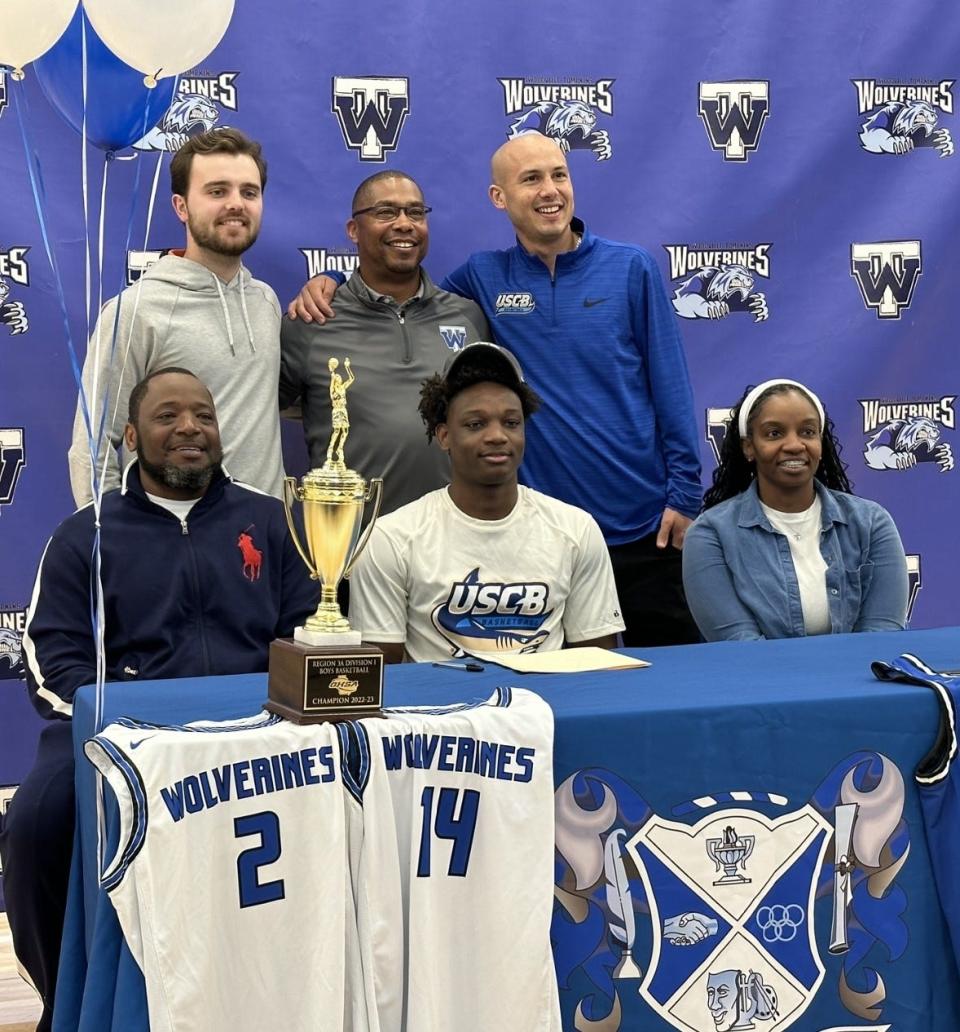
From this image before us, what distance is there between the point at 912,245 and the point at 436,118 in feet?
4.67

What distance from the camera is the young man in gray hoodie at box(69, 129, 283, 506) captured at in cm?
345

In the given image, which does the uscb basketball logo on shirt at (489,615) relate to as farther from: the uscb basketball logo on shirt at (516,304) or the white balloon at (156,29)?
the white balloon at (156,29)

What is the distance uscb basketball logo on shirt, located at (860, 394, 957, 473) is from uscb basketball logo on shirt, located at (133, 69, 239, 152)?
1.99 meters

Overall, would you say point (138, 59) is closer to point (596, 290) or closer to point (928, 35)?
point (596, 290)

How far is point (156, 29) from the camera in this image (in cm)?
257

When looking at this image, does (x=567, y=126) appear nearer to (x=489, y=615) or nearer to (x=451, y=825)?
(x=489, y=615)

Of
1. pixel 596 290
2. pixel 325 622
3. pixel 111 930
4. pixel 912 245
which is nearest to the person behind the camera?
pixel 111 930

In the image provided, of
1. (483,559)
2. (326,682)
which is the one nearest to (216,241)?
(483,559)

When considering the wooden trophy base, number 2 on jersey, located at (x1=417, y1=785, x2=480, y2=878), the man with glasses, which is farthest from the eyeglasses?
number 2 on jersey, located at (x1=417, y1=785, x2=480, y2=878)

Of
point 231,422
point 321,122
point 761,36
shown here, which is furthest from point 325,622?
point 761,36

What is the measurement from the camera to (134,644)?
2898 millimetres

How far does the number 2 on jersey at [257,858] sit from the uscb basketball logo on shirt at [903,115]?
9.99ft

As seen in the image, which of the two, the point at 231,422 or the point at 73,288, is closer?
the point at 231,422

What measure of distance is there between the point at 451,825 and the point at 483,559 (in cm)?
103
